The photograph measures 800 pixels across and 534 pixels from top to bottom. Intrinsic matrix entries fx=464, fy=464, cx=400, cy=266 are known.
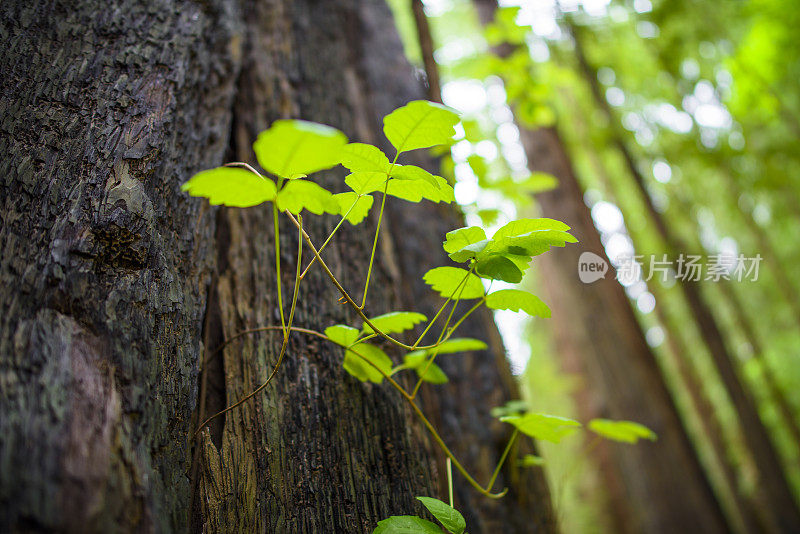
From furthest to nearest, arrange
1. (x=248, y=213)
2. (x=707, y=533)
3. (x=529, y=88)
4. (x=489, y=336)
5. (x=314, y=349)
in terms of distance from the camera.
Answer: (x=707, y=533)
(x=529, y=88)
(x=489, y=336)
(x=248, y=213)
(x=314, y=349)

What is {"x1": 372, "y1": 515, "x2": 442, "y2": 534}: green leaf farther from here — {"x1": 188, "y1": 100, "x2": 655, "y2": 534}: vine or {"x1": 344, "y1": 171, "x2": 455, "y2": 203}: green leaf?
{"x1": 344, "y1": 171, "x2": 455, "y2": 203}: green leaf

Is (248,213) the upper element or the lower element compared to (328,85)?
lower

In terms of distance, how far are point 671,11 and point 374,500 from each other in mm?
5221

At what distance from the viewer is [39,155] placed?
0.83 metres

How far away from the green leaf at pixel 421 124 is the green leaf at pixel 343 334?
35 centimetres

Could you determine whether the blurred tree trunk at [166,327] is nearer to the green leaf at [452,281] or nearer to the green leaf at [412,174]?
the green leaf at [452,281]

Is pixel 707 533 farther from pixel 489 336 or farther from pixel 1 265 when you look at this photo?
pixel 1 265

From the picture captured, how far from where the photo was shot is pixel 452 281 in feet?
2.76

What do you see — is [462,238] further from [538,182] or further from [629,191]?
[629,191]

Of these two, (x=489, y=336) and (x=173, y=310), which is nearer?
(x=173, y=310)

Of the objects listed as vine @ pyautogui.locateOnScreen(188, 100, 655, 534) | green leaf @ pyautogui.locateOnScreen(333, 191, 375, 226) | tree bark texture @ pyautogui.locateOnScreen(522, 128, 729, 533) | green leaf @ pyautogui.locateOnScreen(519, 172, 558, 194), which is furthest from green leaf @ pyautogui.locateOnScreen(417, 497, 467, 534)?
tree bark texture @ pyautogui.locateOnScreen(522, 128, 729, 533)

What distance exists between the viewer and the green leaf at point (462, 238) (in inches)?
30.8

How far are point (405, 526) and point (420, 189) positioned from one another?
54 centimetres

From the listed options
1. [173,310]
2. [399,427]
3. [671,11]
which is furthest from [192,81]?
[671,11]
